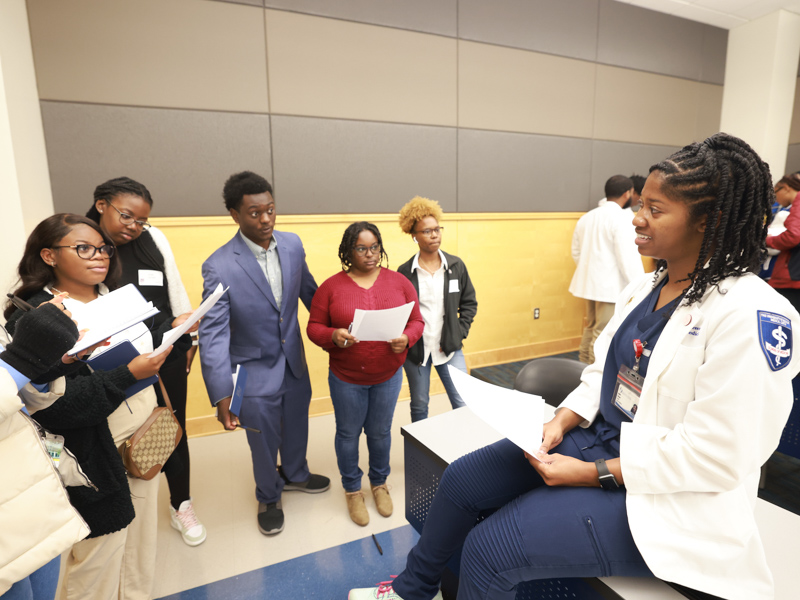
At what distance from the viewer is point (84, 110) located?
2668 millimetres

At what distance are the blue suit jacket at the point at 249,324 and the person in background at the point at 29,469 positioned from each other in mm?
876

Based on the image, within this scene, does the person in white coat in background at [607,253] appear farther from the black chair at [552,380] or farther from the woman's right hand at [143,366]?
the woman's right hand at [143,366]

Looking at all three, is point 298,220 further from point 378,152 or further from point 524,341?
point 524,341

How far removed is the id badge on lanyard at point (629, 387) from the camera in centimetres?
113

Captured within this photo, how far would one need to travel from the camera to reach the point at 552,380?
191 cm

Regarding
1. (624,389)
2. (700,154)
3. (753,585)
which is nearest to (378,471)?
(624,389)

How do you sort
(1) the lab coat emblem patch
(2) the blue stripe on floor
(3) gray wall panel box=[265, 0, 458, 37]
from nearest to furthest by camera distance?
(1) the lab coat emblem patch, (2) the blue stripe on floor, (3) gray wall panel box=[265, 0, 458, 37]

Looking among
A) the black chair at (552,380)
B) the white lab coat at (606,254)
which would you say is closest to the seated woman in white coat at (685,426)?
the black chair at (552,380)

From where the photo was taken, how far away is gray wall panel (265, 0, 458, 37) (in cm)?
307

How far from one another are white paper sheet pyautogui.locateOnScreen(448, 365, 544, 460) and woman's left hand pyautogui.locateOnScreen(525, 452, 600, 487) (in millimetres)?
64

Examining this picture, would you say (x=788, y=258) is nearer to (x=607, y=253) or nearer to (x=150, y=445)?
(x=607, y=253)

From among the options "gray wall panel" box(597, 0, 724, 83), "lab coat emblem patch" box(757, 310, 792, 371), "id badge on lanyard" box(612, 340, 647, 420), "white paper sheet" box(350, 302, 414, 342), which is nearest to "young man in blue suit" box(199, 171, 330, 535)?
"white paper sheet" box(350, 302, 414, 342)

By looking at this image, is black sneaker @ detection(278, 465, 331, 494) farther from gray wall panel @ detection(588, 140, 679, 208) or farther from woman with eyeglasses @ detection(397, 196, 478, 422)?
gray wall panel @ detection(588, 140, 679, 208)

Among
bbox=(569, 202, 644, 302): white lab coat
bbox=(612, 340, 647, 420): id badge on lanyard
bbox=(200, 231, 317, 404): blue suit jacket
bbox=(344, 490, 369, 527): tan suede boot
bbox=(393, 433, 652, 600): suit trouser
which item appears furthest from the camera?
bbox=(569, 202, 644, 302): white lab coat
